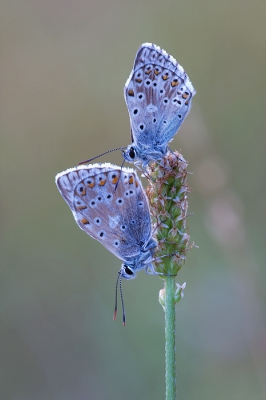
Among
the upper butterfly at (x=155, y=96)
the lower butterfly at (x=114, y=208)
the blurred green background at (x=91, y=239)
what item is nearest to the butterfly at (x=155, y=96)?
the upper butterfly at (x=155, y=96)

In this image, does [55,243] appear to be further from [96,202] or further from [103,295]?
[96,202]

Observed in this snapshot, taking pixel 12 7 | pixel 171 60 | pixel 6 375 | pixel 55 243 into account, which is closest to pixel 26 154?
pixel 55 243

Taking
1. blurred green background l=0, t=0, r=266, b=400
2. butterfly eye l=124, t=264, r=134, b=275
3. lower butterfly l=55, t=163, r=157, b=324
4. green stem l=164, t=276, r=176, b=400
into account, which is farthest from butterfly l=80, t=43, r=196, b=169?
blurred green background l=0, t=0, r=266, b=400

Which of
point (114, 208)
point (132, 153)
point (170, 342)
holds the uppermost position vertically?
point (132, 153)

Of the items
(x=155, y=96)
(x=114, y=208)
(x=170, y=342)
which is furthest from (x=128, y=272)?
(x=155, y=96)

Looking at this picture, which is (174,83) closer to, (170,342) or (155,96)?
(155,96)

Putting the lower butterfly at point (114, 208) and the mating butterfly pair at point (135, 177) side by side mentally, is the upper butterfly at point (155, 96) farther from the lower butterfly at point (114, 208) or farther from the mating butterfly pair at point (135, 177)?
the lower butterfly at point (114, 208)

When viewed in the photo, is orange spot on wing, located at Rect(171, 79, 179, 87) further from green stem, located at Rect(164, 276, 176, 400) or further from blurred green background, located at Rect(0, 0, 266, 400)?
blurred green background, located at Rect(0, 0, 266, 400)

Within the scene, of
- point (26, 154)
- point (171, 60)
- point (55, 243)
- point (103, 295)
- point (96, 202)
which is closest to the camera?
point (96, 202)
